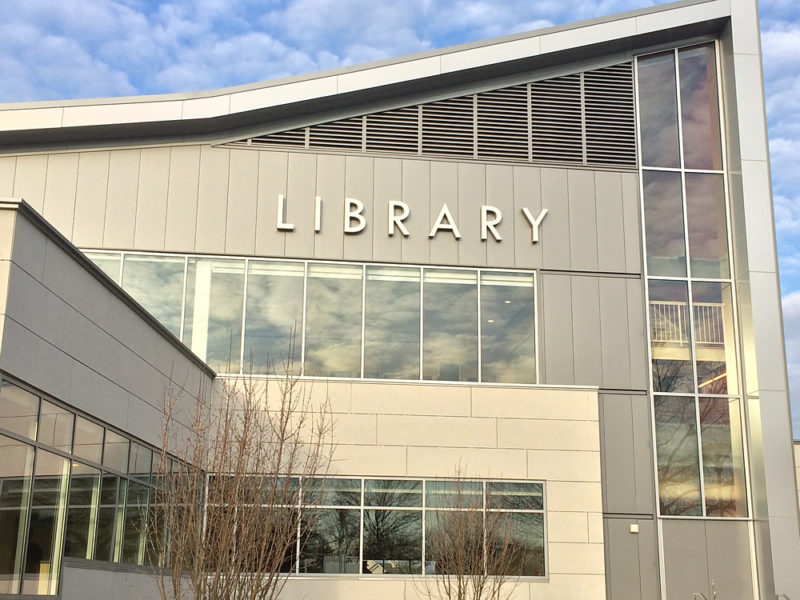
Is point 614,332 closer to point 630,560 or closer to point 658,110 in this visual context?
point 630,560

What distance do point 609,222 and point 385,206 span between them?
4762mm

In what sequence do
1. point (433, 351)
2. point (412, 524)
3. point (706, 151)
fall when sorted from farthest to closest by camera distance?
point (706, 151)
point (433, 351)
point (412, 524)

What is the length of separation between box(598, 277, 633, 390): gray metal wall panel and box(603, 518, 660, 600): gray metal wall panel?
277 centimetres

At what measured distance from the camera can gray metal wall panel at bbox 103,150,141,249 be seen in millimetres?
19547

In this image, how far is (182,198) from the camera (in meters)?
19.9

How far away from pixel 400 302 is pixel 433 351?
1223mm

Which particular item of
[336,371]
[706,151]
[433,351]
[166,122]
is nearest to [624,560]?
[433,351]

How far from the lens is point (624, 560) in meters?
18.9

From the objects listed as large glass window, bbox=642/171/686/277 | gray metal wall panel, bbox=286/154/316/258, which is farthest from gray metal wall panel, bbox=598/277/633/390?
gray metal wall panel, bbox=286/154/316/258

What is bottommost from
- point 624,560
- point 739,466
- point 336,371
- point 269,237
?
point 624,560

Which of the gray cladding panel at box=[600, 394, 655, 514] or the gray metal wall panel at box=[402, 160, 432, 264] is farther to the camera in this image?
the gray metal wall panel at box=[402, 160, 432, 264]

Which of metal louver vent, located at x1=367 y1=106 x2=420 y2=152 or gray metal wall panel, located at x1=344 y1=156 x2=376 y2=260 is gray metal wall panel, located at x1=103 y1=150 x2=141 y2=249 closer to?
gray metal wall panel, located at x1=344 y1=156 x2=376 y2=260

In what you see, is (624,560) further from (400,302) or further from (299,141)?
(299,141)

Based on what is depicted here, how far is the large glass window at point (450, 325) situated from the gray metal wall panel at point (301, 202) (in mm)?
2545
